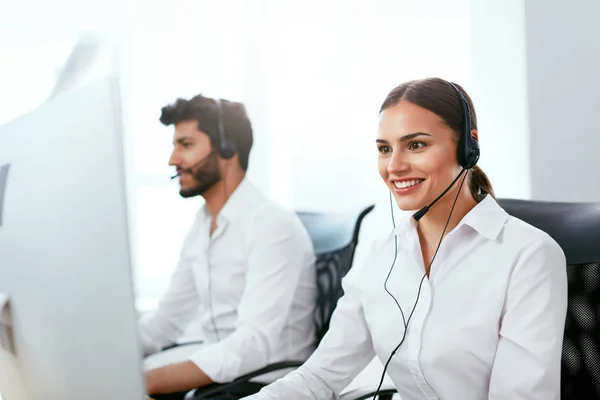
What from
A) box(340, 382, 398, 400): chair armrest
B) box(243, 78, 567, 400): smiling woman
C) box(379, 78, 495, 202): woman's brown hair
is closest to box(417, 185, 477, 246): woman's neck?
box(243, 78, 567, 400): smiling woman

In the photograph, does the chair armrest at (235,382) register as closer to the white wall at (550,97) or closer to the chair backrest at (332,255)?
the chair backrest at (332,255)

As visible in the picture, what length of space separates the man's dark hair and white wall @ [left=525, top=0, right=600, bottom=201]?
2.63ft

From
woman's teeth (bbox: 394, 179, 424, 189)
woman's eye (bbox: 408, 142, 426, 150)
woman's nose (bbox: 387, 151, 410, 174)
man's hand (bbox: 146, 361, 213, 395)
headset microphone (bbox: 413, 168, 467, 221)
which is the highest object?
woman's eye (bbox: 408, 142, 426, 150)

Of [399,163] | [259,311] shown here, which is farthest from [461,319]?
[259,311]

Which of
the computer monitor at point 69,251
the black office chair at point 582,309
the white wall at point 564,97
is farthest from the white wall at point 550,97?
the computer monitor at point 69,251

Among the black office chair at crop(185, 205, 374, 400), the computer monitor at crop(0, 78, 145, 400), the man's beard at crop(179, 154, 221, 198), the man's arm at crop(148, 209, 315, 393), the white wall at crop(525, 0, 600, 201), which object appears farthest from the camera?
the man's beard at crop(179, 154, 221, 198)

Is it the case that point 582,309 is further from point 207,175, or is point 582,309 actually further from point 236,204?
point 207,175

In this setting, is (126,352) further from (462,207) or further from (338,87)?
(338,87)

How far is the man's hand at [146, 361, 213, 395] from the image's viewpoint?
1475mm

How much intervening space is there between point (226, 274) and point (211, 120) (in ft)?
1.47

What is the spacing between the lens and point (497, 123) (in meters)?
1.90

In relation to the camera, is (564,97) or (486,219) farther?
(564,97)

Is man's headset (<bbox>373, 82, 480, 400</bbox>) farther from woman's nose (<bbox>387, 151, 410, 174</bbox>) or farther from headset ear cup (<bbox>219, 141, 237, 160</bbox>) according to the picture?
headset ear cup (<bbox>219, 141, 237, 160</bbox>)

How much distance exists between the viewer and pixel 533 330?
0.95 meters
